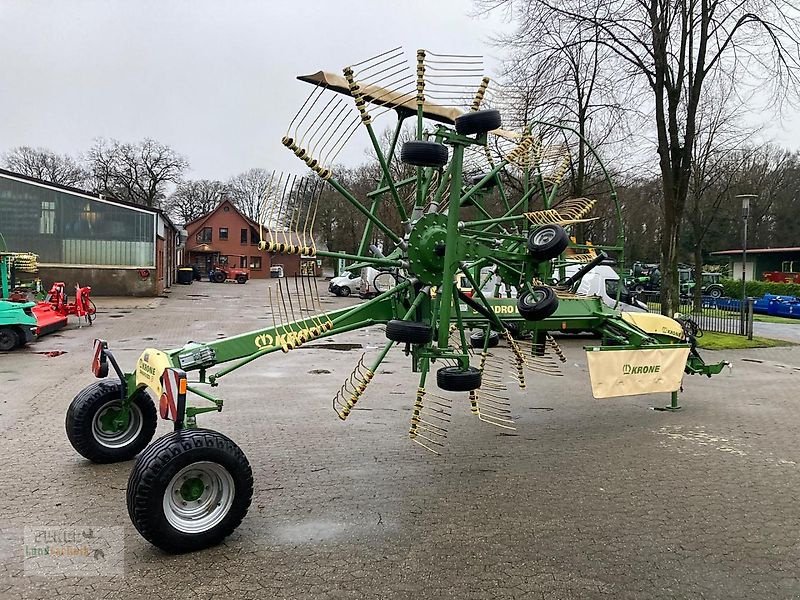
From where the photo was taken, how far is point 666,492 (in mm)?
5684

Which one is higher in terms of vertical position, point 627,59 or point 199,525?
point 627,59

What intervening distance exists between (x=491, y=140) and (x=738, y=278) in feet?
137

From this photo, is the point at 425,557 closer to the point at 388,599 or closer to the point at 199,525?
the point at 388,599

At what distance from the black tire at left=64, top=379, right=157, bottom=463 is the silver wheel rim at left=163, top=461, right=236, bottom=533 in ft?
5.65

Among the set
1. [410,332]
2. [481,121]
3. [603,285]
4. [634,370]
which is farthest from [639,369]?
[603,285]

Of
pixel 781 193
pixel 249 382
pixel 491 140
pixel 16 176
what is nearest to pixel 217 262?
pixel 16 176

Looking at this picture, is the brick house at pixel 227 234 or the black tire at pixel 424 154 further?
the brick house at pixel 227 234

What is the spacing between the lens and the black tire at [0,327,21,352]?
13500 mm

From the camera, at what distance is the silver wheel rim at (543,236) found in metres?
5.60

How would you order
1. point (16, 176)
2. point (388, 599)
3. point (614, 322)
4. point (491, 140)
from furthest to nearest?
point (16, 176) → point (614, 322) → point (491, 140) → point (388, 599)

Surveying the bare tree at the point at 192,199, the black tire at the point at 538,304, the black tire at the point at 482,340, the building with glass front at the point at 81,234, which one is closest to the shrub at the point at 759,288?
the building with glass front at the point at 81,234

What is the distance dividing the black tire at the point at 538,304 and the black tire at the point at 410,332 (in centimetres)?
108

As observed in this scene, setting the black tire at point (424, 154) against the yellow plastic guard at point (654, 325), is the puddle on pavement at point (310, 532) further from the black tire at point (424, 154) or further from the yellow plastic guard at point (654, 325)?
the yellow plastic guard at point (654, 325)

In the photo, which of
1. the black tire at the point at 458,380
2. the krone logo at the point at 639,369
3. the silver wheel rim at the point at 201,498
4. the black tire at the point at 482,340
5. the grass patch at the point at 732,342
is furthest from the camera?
the grass patch at the point at 732,342
